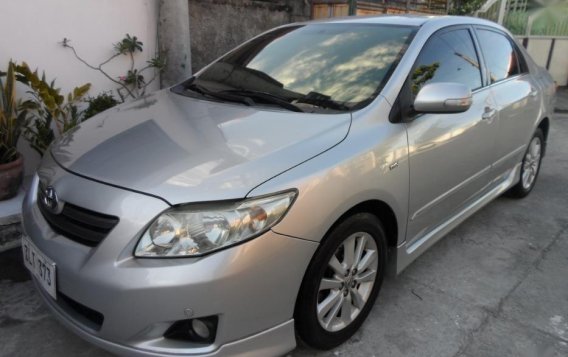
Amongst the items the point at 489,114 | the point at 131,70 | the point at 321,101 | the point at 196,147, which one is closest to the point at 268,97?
the point at 321,101

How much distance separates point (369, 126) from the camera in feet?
7.36

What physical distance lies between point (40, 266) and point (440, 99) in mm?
2027

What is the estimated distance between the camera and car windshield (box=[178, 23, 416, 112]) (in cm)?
245

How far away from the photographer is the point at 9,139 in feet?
11.1

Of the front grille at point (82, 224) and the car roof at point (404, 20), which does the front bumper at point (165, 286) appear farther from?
the car roof at point (404, 20)

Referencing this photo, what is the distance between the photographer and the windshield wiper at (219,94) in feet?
8.27

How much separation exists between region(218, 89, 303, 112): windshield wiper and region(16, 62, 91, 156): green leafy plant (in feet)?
5.47

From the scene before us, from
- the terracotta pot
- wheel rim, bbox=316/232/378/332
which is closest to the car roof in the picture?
wheel rim, bbox=316/232/378/332

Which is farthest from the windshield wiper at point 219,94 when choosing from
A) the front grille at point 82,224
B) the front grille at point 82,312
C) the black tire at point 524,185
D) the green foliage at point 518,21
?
the green foliage at point 518,21

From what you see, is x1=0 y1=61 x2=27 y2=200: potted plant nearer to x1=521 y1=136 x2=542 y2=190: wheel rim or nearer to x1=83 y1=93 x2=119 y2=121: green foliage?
x1=83 y1=93 x2=119 y2=121: green foliage

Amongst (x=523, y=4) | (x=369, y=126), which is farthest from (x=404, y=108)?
(x=523, y=4)

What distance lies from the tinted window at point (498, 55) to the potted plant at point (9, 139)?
3432mm

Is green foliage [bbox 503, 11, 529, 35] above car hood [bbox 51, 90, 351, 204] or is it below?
below

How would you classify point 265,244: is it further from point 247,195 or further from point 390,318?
point 390,318
